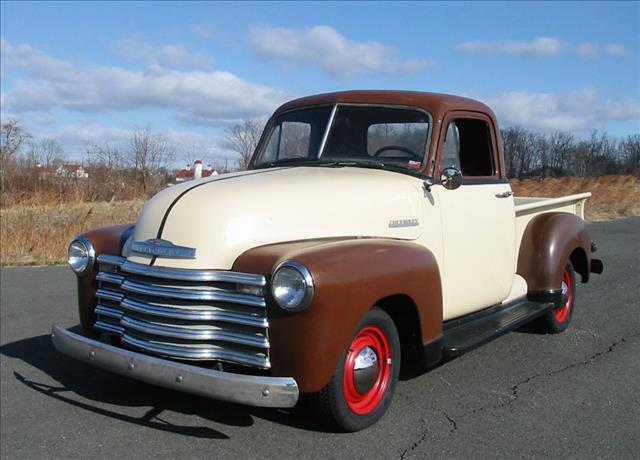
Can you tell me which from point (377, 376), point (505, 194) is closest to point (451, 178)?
point (505, 194)

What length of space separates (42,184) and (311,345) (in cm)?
1754

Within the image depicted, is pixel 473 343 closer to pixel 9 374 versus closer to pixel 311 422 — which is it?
pixel 311 422

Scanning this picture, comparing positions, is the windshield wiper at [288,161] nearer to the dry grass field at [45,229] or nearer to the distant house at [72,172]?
the dry grass field at [45,229]

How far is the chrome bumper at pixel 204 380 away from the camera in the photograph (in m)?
3.14

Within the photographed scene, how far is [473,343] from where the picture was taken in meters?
4.32

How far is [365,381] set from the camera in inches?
147

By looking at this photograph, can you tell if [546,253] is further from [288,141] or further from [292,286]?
[292,286]

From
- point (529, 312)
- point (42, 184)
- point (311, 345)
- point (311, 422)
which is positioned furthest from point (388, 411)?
point (42, 184)

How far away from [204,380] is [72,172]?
17.3m

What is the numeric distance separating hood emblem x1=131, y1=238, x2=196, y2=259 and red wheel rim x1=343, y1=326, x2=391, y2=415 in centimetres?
102

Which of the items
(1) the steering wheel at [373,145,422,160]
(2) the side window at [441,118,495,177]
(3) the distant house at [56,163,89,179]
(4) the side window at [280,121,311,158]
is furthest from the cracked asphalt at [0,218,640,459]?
(3) the distant house at [56,163,89,179]

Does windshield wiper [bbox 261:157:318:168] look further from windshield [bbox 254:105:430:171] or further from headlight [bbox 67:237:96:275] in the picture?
headlight [bbox 67:237:96:275]

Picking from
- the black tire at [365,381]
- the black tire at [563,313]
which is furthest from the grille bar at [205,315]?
the black tire at [563,313]

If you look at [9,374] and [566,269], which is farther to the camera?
[566,269]
